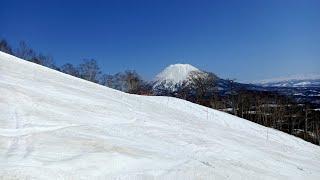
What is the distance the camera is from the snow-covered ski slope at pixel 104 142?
16109 mm

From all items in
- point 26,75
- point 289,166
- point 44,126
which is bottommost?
point 289,166

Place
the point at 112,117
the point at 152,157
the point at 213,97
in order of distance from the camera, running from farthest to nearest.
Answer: the point at 213,97 < the point at 112,117 < the point at 152,157

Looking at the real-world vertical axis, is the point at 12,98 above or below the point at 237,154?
above

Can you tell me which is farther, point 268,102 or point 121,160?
point 268,102

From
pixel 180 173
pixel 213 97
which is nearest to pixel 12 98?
pixel 180 173

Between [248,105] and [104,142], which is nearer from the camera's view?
[104,142]

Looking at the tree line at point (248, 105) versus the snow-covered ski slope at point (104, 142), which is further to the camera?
the tree line at point (248, 105)

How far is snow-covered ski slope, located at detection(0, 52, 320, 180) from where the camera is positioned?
1611 centimetres

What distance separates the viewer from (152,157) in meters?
18.8

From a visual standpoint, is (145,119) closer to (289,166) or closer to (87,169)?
(289,166)

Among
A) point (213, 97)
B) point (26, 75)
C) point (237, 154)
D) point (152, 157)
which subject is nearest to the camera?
point (152, 157)

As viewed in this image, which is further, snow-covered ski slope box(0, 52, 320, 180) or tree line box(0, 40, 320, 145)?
tree line box(0, 40, 320, 145)

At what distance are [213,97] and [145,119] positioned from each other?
11387 centimetres

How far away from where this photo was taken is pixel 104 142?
19.6m
